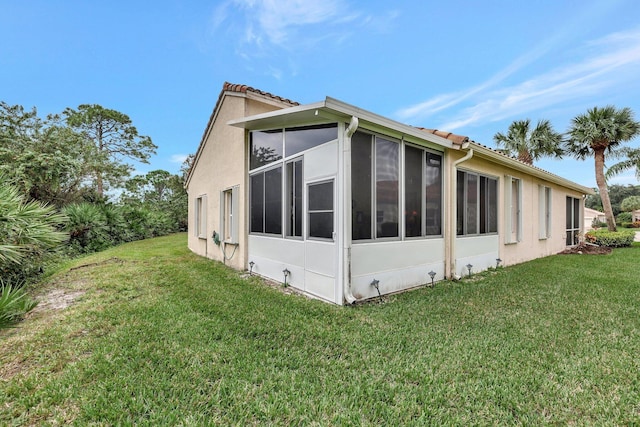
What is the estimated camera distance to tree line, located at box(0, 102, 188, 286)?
5891 millimetres

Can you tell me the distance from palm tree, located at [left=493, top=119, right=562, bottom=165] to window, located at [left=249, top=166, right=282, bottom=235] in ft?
55.6

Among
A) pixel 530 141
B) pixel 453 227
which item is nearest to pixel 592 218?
pixel 530 141

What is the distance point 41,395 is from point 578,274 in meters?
10.7

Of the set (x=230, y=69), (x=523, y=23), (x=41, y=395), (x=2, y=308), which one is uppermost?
(x=230, y=69)

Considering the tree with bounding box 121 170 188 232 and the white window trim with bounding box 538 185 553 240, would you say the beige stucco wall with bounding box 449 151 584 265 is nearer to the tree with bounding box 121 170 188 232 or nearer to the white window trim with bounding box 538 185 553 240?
the white window trim with bounding box 538 185 553 240

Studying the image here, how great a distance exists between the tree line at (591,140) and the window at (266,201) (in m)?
18.5

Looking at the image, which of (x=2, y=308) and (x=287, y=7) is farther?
(x=287, y=7)

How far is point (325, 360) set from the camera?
3105 mm

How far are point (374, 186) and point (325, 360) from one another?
3.30m

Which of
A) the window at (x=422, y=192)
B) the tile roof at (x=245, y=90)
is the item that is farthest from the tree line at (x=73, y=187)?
the window at (x=422, y=192)

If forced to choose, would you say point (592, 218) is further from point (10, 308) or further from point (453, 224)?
point (10, 308)

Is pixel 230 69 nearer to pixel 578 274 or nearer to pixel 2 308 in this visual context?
pixel 2 308

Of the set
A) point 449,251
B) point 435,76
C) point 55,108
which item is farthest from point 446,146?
point 55,108

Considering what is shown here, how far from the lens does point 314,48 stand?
11.6 meters
